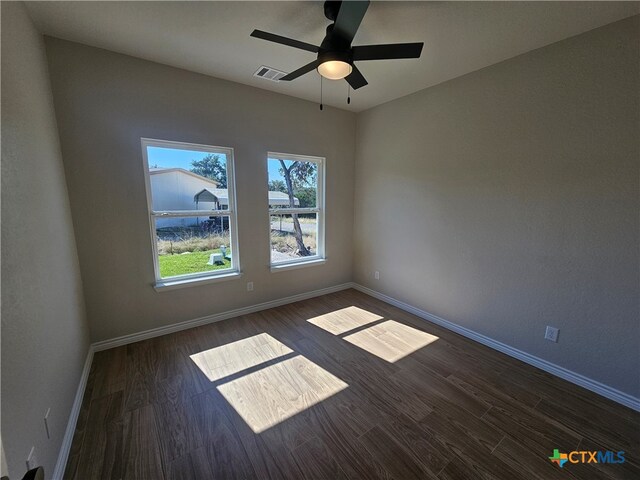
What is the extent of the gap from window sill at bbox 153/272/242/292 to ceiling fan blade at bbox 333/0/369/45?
2578mm

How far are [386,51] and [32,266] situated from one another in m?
2.41

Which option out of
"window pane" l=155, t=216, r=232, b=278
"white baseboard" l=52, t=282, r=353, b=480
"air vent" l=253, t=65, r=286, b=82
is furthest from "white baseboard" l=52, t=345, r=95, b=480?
"air vent" l=253, t=65, r=286, b=82

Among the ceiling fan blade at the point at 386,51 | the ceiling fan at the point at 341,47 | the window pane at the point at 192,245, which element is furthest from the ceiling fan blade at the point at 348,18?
the window pane at the point at 192,245

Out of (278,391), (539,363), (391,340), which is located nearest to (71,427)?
(278,391)

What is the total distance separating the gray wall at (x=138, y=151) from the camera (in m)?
2.25

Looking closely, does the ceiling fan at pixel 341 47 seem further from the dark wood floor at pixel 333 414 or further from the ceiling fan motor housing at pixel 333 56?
the dark wood floor at pixel 333 414

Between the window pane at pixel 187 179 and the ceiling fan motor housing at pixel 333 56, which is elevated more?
the ceiling fan motor housing at pixel 333 56

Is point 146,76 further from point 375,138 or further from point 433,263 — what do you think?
point 433,263

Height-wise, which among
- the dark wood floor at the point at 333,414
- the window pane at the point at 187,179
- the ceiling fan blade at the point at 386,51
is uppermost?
the ceiling fan blade at the point at 386,51

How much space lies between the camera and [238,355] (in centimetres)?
248

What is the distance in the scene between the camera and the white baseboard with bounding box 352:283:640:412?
1940 mm

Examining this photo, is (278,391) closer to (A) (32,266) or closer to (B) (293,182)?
(A) (32,266)

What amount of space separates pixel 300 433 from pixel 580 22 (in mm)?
3395

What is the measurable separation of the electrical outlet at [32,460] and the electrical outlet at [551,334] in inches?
135
